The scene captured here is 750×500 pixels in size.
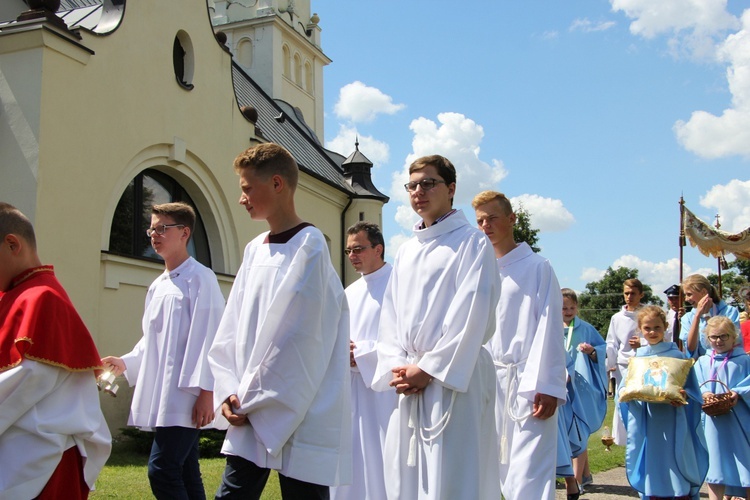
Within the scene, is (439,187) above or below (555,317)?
above

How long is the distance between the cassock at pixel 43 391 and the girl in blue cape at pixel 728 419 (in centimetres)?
587

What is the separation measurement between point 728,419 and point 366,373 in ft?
12.7

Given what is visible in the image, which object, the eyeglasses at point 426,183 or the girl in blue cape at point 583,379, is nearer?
the eyeglasses at point 426,183

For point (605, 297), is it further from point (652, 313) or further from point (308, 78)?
point (652, 313)

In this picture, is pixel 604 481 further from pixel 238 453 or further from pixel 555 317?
pixel 238 453

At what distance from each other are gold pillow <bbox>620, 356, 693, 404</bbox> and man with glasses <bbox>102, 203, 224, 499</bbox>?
3870mm

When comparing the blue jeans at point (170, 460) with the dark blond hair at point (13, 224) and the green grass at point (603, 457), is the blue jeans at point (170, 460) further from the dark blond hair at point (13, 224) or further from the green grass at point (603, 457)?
the green grass at point (603, 457)

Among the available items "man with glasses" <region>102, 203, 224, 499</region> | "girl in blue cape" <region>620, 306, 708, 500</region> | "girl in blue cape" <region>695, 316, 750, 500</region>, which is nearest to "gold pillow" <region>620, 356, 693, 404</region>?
"girl in blue cape" <region>620, 306, 708, 500</region>

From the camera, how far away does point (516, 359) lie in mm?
5562

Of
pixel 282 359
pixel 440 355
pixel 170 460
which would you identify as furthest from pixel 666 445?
pixel 282 359

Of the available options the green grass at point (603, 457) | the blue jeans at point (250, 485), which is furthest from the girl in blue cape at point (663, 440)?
the blue jeans at point (250, 485)

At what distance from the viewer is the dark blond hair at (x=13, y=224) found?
12.3ft

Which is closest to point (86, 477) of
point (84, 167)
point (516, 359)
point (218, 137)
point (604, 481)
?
point (516, 359)

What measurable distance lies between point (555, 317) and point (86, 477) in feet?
10.5
